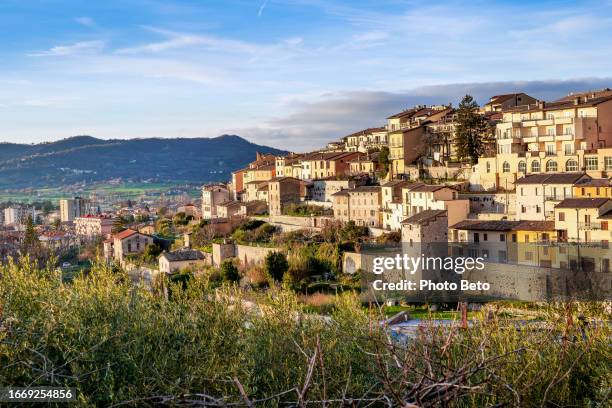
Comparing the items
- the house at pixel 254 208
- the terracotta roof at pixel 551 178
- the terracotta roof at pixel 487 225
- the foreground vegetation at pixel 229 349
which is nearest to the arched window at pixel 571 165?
the terracotta roof at pixel 551 178

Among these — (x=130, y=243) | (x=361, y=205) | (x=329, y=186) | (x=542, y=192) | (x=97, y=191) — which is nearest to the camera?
(x=542, y=192)

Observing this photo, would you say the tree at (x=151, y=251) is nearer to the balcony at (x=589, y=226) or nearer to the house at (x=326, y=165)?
the house at (x=326, y=165)

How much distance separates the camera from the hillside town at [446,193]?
101 ft

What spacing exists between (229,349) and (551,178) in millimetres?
26193

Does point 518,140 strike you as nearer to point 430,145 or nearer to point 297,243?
point 430,145

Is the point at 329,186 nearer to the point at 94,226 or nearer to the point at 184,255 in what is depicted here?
the point at 184,255

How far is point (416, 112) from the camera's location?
56.8 meters

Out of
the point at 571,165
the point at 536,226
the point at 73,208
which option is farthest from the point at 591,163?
the point at 73,208

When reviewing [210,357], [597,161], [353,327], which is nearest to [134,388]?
[210,357]

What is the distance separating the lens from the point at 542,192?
111ft

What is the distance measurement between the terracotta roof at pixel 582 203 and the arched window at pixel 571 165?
6.90m

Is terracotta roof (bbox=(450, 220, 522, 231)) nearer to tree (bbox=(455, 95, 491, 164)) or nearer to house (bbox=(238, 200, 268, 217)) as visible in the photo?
tree (bbox=(455, 95, 491, 164))

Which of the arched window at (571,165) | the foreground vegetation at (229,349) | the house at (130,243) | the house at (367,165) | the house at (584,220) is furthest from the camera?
the house at (130,243)

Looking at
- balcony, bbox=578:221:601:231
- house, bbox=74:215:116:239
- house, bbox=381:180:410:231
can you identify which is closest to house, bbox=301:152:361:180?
house, bbox=381:180:410:231
